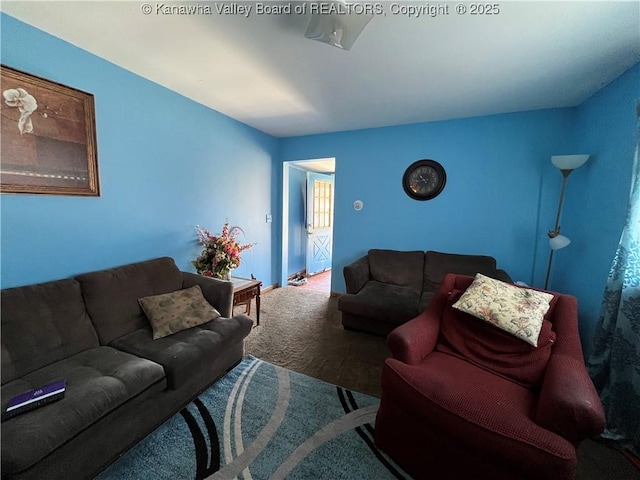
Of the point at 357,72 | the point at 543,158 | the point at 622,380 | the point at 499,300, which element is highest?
the point at 357,72

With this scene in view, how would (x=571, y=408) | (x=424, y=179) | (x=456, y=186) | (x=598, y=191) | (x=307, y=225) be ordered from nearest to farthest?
1. (x=571, y=408)
2. (x=598, y=191)
3. (x=456, y=186)
4. (x=424, y=179)
5. (x=307, y=225)

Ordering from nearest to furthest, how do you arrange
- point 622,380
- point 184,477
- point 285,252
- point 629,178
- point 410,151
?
point 184,477 < point 622,380 < point 629,178 < point 410,151 < point 285,252

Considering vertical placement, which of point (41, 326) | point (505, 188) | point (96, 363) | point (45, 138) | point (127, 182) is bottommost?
point (96, 363)

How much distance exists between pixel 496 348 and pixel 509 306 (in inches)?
10.4

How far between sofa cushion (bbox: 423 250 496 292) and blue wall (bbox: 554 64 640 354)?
67 cm

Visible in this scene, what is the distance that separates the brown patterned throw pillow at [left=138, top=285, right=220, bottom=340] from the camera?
187 cm

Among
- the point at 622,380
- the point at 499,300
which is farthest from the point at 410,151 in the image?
the point at 622,380

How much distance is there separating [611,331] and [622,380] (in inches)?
11.5

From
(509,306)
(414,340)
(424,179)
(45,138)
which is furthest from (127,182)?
(424,179)

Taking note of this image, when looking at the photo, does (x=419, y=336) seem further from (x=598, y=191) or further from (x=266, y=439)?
(x=598, y=191)

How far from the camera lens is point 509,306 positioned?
1.55 metres

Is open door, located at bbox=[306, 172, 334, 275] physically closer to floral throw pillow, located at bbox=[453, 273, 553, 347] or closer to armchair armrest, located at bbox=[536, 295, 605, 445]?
floral throw pillow, located at bbox=[453, 273, 553, 347]

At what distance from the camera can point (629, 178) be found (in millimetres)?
1816

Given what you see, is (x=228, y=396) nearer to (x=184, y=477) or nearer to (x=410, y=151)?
(x=184, y=477)
